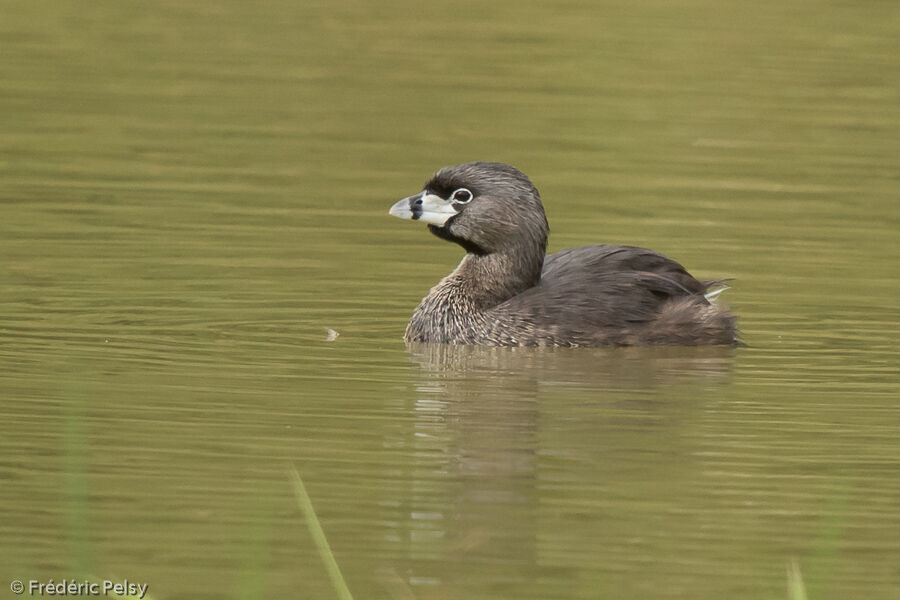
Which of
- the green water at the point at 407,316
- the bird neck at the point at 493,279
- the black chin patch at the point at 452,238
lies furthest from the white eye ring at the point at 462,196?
the green water at the point at 407,316

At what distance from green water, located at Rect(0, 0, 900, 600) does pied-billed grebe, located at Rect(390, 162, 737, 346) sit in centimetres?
18

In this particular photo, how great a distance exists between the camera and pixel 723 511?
27.9ft

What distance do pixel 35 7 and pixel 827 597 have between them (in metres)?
20.9

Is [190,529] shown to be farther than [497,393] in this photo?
No

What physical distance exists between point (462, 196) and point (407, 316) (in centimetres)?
90

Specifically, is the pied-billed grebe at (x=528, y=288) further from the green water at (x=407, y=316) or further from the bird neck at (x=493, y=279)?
the green water at (x=407, y=316)

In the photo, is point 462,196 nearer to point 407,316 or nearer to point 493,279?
point 493,279

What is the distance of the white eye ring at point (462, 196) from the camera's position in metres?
12.5

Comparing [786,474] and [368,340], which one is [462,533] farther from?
[368,340]

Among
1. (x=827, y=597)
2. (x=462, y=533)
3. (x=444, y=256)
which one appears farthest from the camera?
(x=444, y=256)

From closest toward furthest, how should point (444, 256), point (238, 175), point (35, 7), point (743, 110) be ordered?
point (444, 256)
point (238, 175)
point (743, 110)
point (35, 7)

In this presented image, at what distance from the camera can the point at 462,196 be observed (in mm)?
12531

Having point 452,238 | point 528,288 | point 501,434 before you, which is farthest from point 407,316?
point 501,434

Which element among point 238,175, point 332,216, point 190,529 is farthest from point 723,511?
point 238,175
